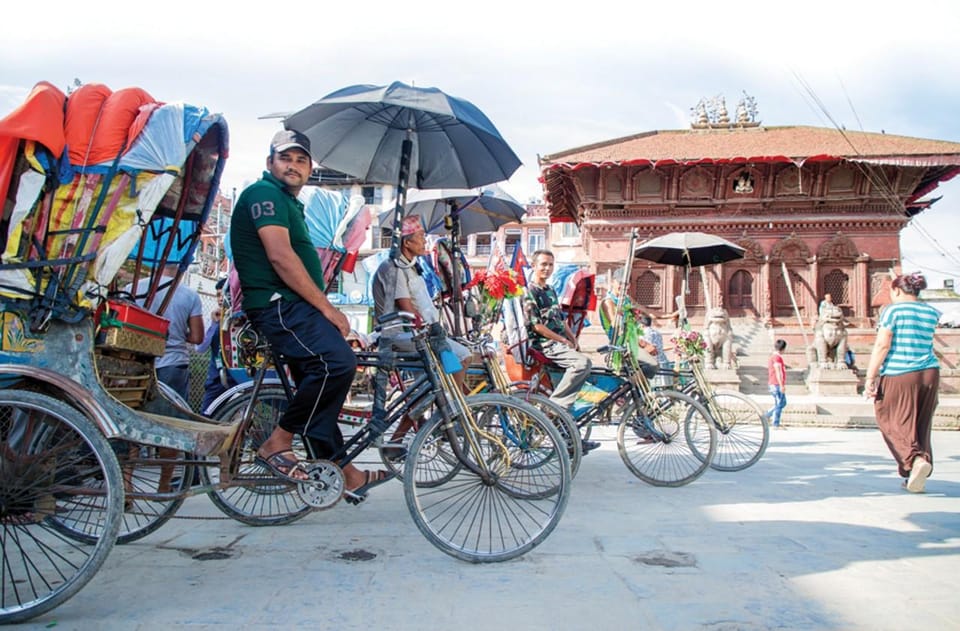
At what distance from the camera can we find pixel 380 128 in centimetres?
550

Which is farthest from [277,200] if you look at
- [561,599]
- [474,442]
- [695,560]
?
[695,560]

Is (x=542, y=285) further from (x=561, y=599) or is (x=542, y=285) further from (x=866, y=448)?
(x=866, y=448)

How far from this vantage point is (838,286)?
25.6m

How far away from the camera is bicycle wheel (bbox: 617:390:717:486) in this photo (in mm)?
5531

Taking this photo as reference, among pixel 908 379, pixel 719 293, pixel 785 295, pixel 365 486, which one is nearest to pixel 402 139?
pixel 365 486

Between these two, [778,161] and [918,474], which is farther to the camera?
[778,161]

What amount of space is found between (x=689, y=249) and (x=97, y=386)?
689 cm

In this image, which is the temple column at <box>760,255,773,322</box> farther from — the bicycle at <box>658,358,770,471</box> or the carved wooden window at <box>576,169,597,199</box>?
the bicycle at <box>658,358,770,471</box>

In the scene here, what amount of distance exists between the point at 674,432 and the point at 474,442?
9.29 feet

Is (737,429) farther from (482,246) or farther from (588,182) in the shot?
(482,246)

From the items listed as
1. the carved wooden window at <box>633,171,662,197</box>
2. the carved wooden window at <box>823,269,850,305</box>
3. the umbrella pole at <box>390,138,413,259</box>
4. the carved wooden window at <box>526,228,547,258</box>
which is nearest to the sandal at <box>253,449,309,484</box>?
the umbrella pole at <box>390,138,413,259</box>

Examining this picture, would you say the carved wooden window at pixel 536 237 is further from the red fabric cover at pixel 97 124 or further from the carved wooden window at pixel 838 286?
the red fabric cover at pixel 97 124

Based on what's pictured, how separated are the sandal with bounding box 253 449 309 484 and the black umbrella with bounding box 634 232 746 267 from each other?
17.5 ft

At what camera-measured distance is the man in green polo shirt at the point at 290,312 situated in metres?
3.20
